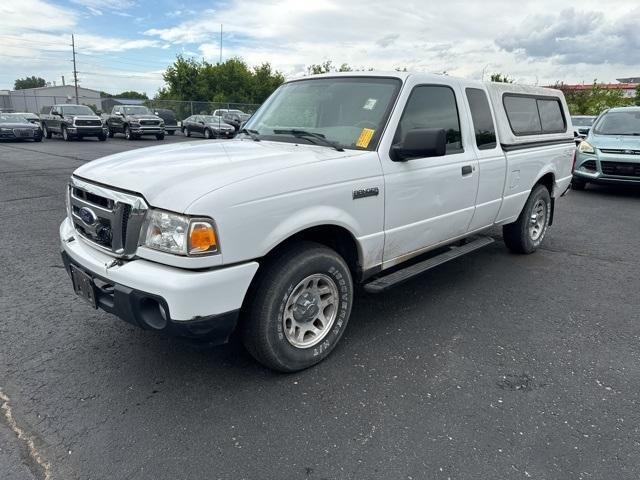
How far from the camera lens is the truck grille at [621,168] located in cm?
952

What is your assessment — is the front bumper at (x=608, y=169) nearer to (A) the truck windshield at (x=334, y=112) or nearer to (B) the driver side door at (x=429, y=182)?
(B) the driver side door at (x=429, y=182)

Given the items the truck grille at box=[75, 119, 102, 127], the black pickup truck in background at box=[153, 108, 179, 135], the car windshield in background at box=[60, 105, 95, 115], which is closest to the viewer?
the truck grille at box=[75, 119, 102, 127]

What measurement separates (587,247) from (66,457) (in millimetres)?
6202

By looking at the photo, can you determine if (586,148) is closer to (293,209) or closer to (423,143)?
(423,143)

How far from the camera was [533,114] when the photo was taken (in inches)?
214

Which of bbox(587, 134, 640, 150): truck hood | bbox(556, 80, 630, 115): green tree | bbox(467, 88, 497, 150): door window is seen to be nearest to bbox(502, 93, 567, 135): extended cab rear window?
bbox(467, 88, 497, 150): door window

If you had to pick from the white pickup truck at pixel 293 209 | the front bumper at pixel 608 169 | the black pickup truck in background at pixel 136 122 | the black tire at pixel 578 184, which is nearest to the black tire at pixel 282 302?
the white pickup truck at pixel 293 209

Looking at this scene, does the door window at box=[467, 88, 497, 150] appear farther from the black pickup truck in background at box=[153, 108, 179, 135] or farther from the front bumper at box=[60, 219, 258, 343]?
the black pickup truck in background at box=[153, 108, 179, 135]

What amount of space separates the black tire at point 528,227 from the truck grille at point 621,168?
495cm

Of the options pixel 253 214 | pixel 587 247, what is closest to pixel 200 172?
pixel 253 214

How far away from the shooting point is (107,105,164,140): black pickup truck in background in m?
24.8

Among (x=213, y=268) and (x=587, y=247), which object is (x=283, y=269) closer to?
(x=213, y=268)

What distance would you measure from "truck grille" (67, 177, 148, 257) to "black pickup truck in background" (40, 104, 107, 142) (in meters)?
22.7

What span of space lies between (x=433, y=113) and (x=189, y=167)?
208cm
